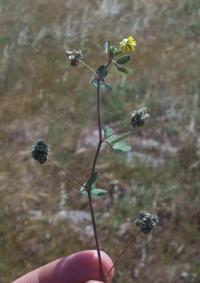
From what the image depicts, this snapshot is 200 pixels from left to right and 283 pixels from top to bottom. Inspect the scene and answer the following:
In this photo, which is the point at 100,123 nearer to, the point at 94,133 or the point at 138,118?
→ the point at 138,118

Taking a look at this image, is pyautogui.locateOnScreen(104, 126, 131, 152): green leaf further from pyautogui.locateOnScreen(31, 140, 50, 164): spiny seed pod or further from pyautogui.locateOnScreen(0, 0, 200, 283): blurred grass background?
pyautogui.locateOnScreen(0, 0, 200, 283): blurred grass background

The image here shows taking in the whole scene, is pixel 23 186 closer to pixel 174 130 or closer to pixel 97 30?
pixel 174 130

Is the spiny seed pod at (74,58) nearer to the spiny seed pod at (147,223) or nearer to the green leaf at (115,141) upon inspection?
the green leaf at (115,141)

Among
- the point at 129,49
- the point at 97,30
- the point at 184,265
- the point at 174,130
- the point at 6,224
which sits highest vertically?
the point at 97,30

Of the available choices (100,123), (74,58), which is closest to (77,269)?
(100,123)

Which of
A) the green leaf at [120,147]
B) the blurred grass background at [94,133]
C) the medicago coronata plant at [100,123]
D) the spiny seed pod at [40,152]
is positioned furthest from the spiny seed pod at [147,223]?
the blurred grass background at [94,133]

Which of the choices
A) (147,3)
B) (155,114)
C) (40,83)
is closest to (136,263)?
(155,114)
